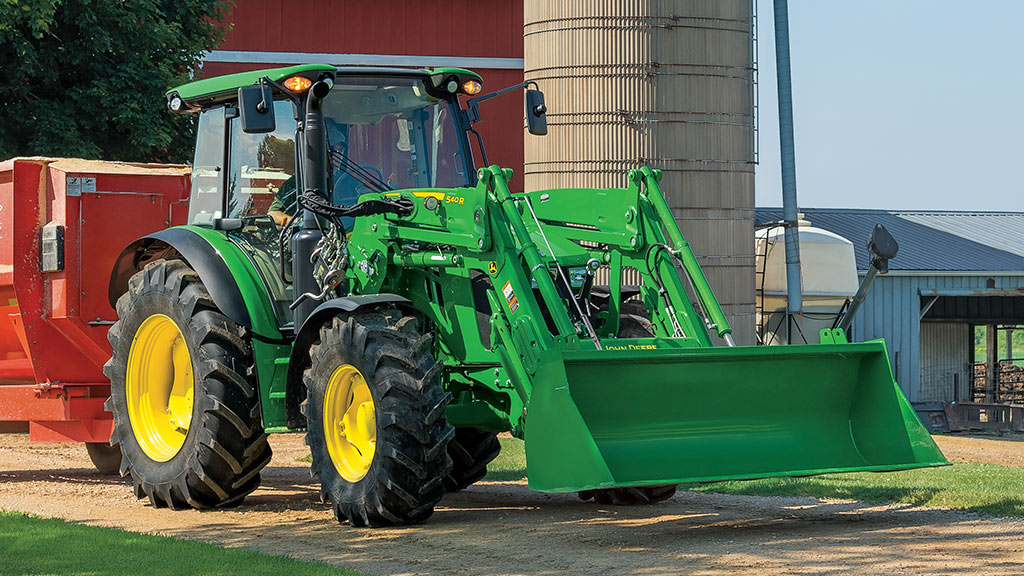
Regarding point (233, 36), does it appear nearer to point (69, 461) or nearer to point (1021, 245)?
point (69, 461)

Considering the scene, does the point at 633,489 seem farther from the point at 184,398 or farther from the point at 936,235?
the point at 936,235

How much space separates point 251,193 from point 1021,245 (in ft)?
89.7

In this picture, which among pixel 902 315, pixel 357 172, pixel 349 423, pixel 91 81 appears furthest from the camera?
pixel 902 315

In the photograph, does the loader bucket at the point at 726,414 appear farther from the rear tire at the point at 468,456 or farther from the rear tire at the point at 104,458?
the rear tire at the point at 104,458

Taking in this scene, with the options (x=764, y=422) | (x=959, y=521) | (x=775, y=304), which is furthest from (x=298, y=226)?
(x=775, y=304)

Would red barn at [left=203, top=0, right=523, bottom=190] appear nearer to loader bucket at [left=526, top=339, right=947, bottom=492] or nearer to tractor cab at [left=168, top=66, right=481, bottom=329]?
tractor cab at [left=168, top=66, right=481, bottom=329]

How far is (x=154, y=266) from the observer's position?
10758 millimetres

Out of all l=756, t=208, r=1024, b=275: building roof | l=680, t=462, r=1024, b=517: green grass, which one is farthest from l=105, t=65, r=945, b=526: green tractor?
l=756, t=208, r=1024, b=275: building roof

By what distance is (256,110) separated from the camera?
366 inches

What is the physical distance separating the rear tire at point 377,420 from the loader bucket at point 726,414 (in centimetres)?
75

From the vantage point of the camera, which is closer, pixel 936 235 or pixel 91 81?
pixel 91 81

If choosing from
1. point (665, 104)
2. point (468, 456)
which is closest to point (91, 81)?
point (665, 104)

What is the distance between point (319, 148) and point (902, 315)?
75.4 ft

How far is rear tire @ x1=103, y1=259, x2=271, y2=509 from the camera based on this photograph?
9961 mm
